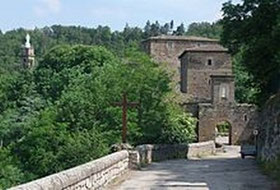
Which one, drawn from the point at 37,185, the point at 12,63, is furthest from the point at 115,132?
the point at 12,63

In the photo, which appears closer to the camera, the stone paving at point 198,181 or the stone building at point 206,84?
the stone paving at point 198,181

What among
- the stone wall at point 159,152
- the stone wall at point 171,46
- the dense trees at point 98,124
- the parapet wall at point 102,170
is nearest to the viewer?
the parapet wall at point 102,170

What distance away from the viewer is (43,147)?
39.2 meters

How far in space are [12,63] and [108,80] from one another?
93.2 meters

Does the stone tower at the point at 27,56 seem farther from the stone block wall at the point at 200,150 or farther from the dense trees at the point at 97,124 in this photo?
the stone block wall at the point at 200,150

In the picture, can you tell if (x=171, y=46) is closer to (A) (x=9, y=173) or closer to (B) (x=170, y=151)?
(B) (x=170, y=151)

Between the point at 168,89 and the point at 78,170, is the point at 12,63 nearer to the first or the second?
the point at 168,89

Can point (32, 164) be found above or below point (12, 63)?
below

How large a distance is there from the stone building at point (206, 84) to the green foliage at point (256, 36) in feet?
48.2

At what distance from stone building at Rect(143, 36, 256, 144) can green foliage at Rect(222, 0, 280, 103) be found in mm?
14686

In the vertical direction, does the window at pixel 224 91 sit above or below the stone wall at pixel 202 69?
below

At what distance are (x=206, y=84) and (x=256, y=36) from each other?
46588 millimetres

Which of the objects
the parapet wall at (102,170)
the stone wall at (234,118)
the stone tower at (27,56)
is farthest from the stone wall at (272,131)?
the stone tower at (27,56)

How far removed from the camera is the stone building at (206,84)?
63.5 m
